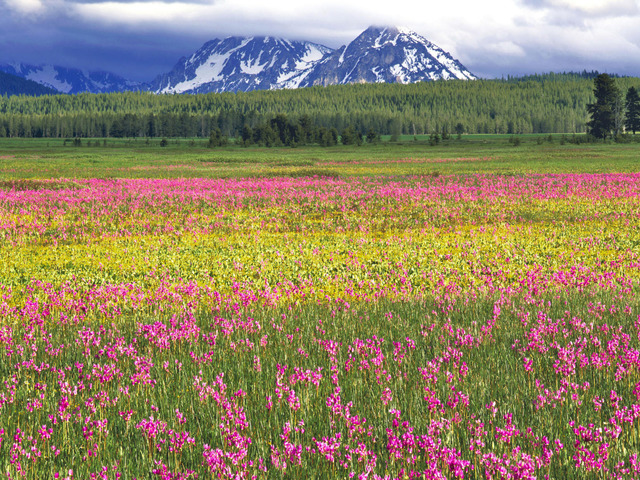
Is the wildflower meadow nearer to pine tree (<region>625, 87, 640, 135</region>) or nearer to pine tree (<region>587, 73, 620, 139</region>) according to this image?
pine tree (<region>587, 73, 620, 139</region>)

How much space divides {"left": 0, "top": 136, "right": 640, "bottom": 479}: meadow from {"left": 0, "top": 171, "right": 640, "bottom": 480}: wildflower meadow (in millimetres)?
30

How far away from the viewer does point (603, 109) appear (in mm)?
124625

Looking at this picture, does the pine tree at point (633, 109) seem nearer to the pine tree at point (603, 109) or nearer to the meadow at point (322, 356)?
the pine tree at point (603, 109)

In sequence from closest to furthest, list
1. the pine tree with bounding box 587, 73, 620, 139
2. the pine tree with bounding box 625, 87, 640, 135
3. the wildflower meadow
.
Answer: the wildflower meadow < the pine tree with bounding box 587, 73, 620, 139 < the pine tree with bounding box 625, 87, 640, 135

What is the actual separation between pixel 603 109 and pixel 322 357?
460ft

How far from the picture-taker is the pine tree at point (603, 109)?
4911 inches

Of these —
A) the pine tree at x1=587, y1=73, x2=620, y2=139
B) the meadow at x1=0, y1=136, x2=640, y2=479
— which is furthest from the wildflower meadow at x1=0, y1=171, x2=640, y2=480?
the pine tree at x1=587, y1=73, x2=620, y2=139

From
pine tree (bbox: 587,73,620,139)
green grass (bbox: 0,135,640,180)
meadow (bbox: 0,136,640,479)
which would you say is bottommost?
meadow (bbox: 0,136,640,479)

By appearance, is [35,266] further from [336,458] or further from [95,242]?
[336,458]

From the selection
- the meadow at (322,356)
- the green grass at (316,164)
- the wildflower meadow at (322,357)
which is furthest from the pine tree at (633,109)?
the wildflower meadow at (322,357)

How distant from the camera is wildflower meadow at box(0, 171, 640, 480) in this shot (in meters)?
3.61

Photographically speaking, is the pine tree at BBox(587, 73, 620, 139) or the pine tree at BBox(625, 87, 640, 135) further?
the pine tree at BBox(625, 87, 640, 135)

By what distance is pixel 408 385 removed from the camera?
198 inches

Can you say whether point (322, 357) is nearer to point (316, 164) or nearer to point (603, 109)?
point (316, 164)
